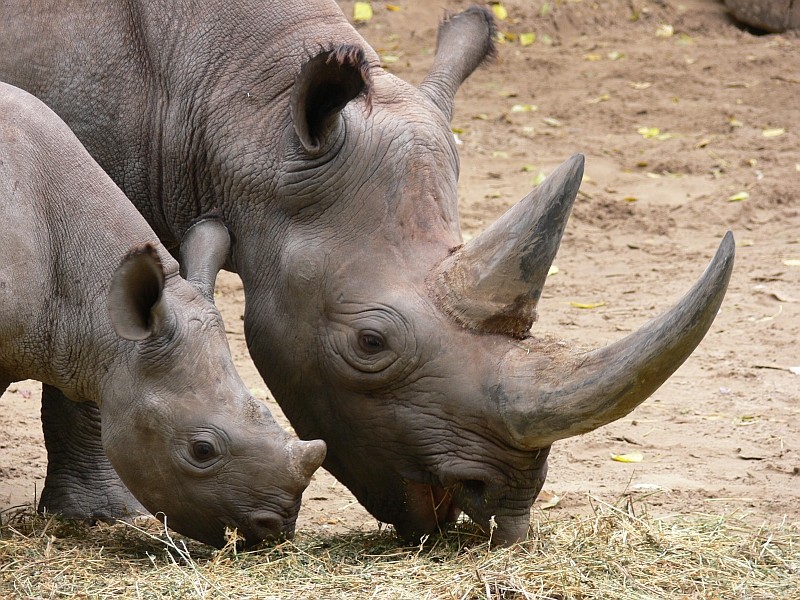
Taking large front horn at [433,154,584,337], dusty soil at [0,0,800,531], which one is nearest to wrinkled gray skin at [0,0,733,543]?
large front horn at [433,154,584,337]

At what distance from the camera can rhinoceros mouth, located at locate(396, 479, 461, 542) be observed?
5.90 metres

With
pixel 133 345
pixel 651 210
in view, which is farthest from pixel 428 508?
pixel 651 210

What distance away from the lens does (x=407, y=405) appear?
5.69 m

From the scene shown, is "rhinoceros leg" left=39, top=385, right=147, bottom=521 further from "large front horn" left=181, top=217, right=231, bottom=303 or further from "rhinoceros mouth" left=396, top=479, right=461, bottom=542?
"rhinoceros mouth" left=396, top=479, right=461, bottom=542

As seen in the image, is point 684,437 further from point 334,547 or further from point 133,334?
point 133,334

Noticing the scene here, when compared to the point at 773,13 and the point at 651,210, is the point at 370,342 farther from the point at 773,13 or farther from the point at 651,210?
the point at 773,13

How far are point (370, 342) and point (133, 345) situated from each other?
944 millimetres

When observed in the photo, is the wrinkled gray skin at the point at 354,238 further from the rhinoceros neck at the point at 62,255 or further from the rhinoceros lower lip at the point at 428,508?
the rhinoceros neck at the point at 62,255

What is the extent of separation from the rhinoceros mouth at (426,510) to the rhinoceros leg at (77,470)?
6.10ft

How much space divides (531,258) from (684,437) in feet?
10.4

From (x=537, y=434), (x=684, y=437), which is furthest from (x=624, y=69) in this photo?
(x=537, y=434)

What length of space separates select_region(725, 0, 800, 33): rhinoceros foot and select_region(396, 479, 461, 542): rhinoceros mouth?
1294cm

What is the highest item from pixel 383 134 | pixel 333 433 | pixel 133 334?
pixel 383 134

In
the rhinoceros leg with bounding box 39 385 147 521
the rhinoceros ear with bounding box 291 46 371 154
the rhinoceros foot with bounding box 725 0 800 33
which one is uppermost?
the rhinoceros foot with bounding box 725 0 800 33
